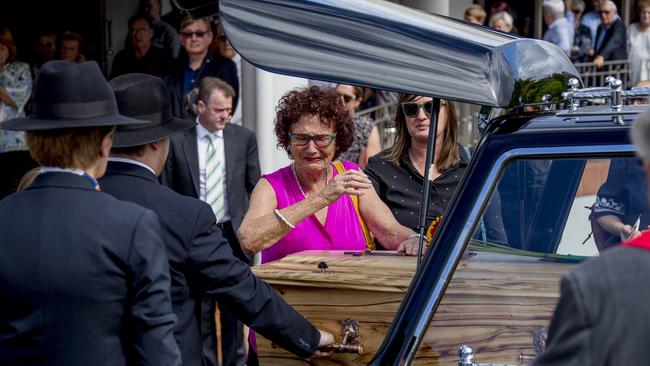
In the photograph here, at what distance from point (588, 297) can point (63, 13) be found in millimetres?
10566

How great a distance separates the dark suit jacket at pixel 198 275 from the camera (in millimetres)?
3104

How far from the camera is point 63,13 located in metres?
11.7

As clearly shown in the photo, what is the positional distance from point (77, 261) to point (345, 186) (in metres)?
1.57

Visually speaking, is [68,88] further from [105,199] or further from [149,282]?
[149,282]

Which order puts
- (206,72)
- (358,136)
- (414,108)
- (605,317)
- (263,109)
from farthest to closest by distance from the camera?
(206,72)
(263,109)
(358,136)
(414,108)
(605,317)

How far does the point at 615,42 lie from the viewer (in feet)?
38.1

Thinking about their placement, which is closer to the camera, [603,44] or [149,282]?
[149,282]

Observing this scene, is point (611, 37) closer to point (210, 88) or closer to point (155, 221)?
point (210, 88)

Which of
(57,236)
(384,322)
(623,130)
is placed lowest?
(384,322)

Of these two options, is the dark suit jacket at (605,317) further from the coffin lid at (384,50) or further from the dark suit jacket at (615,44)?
the dark suit jacket at (615,44)

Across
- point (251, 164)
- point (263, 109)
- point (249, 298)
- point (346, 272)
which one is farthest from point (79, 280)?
point (263, 109)

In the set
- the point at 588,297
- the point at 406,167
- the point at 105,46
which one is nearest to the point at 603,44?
the point at 105,46

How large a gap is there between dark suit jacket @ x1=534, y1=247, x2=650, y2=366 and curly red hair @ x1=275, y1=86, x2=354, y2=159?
8.86 ft

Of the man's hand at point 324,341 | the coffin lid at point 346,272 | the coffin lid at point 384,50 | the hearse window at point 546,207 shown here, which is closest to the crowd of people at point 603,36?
the coffin lid at point 346,272
